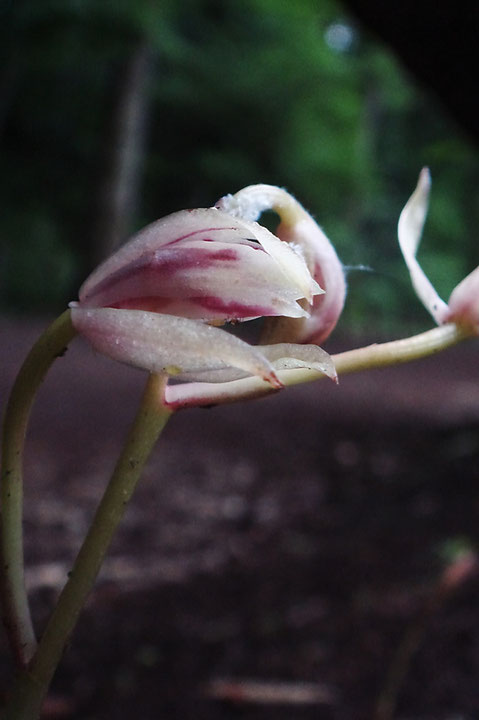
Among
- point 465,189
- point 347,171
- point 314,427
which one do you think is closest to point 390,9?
point 314,427

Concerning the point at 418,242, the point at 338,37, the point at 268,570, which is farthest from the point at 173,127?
the point at 418,242

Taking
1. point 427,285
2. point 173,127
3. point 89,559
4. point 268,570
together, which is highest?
point 427,285

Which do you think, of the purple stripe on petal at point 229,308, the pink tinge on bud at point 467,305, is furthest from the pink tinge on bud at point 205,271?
the pink tinge on bud at point 467,305

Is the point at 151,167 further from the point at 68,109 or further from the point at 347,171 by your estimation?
the point at 347,171

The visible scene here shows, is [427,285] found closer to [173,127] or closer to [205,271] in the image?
[205,271]

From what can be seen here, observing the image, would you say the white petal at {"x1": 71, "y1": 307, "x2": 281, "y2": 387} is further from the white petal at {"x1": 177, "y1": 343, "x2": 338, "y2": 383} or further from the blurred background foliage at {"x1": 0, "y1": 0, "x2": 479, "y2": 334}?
the blurred background foliage at {"x1": 0, "y1": 0, "x2": 479, "y2": 334}
